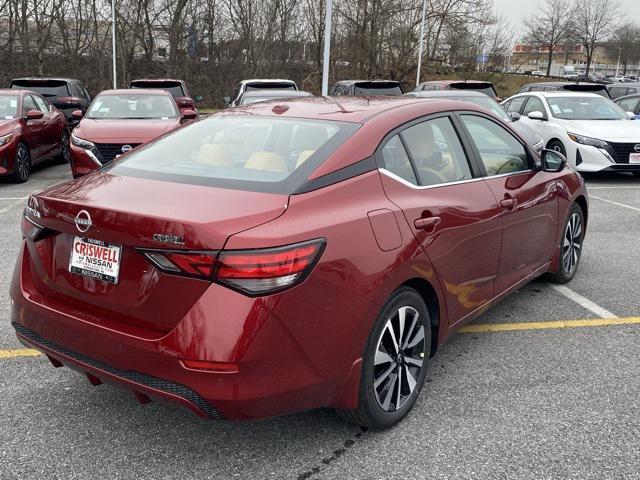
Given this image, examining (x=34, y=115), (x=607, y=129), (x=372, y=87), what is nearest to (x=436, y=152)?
(x=607, y=129)

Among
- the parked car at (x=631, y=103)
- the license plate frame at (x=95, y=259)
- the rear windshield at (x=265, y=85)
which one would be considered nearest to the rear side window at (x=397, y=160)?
the license plate frame at (x=95, y=259)

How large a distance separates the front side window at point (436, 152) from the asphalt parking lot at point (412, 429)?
1.13m

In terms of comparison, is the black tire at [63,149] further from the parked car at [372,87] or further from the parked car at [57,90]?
the parked car at [372,87]

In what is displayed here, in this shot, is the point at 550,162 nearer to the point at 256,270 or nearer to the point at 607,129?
the point at 256,270

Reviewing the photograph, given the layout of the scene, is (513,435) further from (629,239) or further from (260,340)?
(629,239)

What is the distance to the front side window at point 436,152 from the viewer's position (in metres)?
3.23

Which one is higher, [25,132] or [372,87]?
[372,87]

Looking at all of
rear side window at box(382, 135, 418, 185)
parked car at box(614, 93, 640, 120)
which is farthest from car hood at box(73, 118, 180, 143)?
parked car at box(614, 93, 640, 120)

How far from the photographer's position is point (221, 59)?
33.7 m

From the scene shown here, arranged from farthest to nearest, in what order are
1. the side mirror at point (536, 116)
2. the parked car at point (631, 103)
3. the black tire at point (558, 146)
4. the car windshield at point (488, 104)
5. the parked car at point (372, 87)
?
the parked car at point (372, 87), the parked car at point (631, 103), the side mirror at point (536, 116), the car windshield at point (488, 104), the black tire at point (558, 146)

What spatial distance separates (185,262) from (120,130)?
730 cm

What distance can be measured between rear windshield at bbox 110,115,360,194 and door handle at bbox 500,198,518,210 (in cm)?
119

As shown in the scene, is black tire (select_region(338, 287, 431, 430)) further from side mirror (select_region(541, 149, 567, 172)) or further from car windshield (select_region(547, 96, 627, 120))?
car windshield (select_region(547, 96, 627, 120))

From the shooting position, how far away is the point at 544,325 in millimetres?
4309
